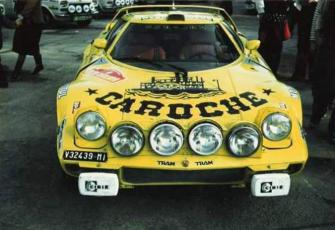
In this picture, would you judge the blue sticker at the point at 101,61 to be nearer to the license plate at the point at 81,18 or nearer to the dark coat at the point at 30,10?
the dark coat at the point at 30,10

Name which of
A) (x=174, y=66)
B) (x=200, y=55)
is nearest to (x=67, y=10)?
(x=200, y=55)

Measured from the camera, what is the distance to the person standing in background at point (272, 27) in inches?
302

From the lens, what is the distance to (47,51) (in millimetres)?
10938

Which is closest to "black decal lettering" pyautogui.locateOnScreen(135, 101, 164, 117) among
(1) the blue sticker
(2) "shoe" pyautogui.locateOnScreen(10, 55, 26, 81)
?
(1) the blue sticker

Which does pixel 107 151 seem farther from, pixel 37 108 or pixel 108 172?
pixel 37 108

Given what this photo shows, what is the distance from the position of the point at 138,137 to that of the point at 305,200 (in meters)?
1.47

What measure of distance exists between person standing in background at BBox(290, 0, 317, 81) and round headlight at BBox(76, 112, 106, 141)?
5.08 meters

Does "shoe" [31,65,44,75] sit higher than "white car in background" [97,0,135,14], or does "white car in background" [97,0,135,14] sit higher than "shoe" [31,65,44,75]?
"shoe" [31,65,44,75]

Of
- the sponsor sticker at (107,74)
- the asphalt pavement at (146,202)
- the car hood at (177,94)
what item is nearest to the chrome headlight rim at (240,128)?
the car hood at (177,94)

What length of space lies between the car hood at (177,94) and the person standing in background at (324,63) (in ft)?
3.90

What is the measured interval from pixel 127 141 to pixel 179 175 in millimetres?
425

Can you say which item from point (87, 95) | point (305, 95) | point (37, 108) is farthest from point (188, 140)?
point (305, 95)

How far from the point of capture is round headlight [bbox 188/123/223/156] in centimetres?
348

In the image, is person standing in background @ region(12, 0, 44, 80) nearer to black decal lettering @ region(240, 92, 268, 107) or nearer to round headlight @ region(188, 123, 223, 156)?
black decal lettering @ region(240, 92, 268, 107)
